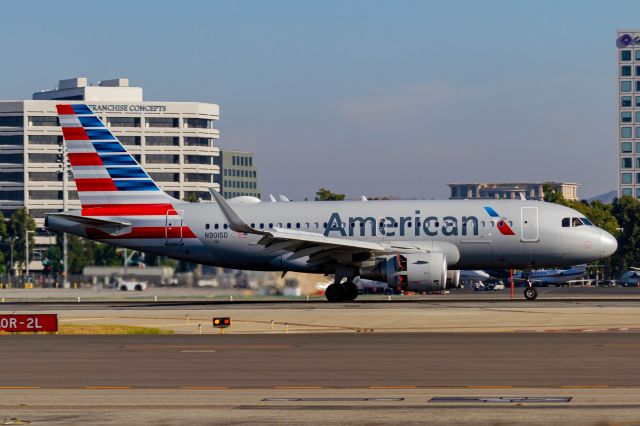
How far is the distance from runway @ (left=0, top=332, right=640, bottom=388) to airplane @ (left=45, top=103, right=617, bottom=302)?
17691 millimetres

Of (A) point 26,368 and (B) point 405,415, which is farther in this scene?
(A) point 26,368

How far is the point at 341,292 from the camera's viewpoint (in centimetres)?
5484

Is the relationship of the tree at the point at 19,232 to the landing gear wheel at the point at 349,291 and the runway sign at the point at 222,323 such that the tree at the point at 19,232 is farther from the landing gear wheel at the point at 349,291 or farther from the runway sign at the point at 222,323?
the runway sign at the point at 222,323

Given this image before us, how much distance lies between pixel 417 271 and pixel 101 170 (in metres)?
16.0

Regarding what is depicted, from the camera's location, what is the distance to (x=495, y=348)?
30.1 m

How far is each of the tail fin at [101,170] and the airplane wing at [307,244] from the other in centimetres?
525

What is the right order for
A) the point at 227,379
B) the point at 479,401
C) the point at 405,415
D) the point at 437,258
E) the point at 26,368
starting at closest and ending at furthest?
the point at 405,415
the point at 479,401
the point at 227,379
the point at 26,368
the point at 437,258

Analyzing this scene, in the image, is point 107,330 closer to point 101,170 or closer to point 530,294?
point 101,170

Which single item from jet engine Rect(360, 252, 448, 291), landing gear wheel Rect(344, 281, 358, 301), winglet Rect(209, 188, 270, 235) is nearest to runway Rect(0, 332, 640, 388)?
winglet Rect(209, 188, 270, 235)

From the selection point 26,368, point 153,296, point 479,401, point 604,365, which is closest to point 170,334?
point 26,368

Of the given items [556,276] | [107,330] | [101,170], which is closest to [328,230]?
[101,170]

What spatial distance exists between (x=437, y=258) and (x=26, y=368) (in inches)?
1086

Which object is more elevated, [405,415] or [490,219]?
[490,219]

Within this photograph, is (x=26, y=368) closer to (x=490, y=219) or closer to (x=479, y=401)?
(x=479, y=401)
